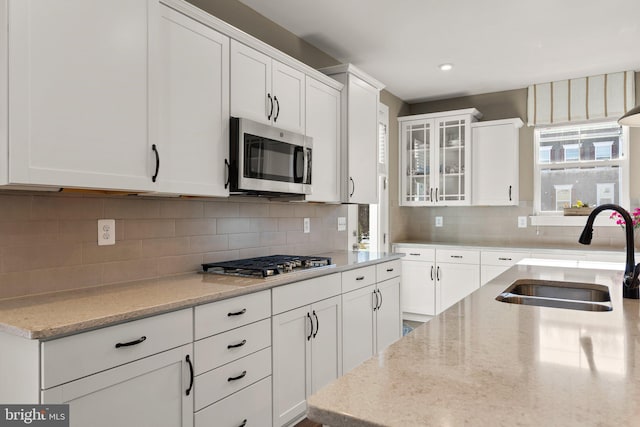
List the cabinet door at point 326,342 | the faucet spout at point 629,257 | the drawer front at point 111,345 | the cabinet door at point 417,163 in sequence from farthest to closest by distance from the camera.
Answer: the cabinet door at point 417,163, the cabinet door at point 326,342, the faucet spout at point 629,257, the drawer front at point 111,345

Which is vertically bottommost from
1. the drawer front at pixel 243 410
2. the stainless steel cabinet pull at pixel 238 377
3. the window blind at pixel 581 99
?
the drawer front at pixel 243 410

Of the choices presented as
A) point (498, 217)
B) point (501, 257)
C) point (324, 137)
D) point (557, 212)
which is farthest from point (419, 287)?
point (324, 137)

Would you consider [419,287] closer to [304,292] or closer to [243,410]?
[304,292]

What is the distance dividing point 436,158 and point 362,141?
1.75 metres

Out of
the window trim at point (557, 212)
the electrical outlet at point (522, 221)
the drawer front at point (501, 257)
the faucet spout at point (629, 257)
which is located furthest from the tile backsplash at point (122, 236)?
the window trim at point (557, 212)

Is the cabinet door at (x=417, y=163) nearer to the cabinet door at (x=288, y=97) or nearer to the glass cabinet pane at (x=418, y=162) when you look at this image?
the glass cabinet pane at (x=418, y=162)

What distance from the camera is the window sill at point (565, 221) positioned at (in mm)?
4430

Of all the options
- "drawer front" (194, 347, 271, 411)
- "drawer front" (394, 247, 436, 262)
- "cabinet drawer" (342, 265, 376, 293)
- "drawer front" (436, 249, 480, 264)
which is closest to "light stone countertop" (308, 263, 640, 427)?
"drawer front" (194, 347, 271, 411)

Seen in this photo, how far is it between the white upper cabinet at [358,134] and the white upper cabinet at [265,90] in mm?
539

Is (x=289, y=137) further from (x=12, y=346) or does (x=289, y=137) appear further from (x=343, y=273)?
(x=12, y=346)

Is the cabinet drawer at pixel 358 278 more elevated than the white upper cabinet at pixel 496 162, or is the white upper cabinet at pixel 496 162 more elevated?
the white upper cabinet at pixel 496 162

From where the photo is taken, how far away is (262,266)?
2.42 m

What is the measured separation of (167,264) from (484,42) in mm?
2981

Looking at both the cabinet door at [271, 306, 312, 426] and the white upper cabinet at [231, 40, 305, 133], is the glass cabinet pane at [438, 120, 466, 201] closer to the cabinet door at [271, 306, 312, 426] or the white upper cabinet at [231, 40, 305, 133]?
the white upper cabinet at [231, 40, 305, 133]
